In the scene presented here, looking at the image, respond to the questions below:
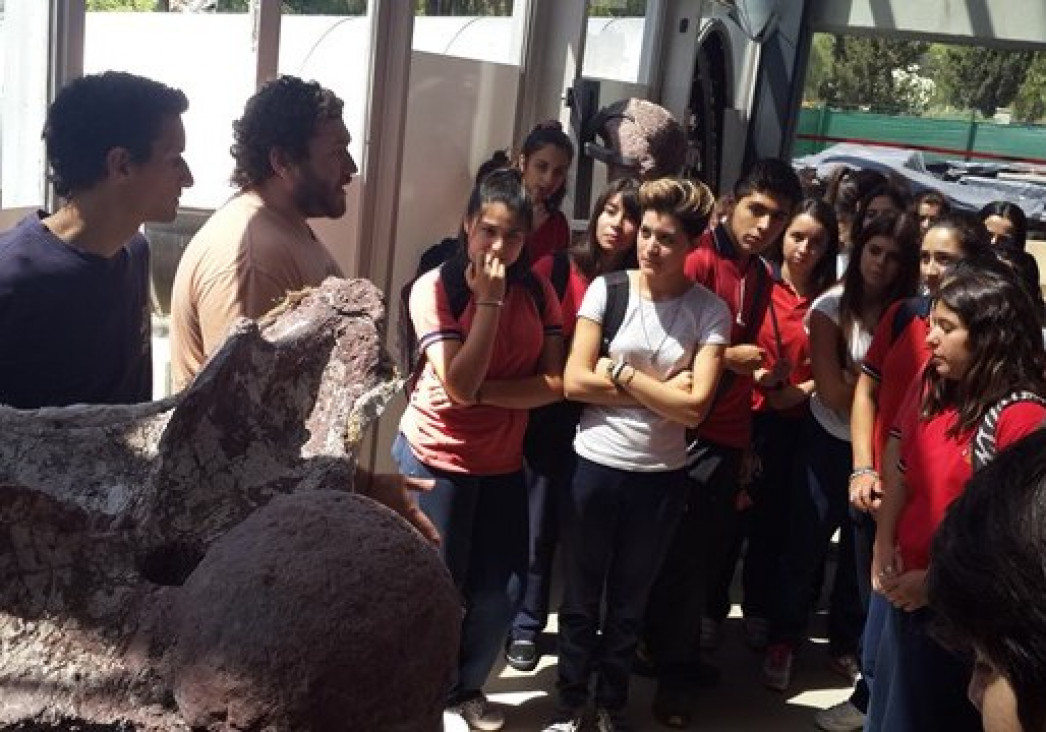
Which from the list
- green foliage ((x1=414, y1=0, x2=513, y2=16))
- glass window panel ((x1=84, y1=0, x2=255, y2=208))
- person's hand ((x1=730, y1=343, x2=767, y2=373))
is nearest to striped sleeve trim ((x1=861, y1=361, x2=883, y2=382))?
person's hand ((x1=730, y1=343, x2=767, y2=373))

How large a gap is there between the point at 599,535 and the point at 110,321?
1837mm

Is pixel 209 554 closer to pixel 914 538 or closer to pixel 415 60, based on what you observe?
pixel 914 538

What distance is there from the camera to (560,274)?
361cm

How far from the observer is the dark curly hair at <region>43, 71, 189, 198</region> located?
6.56 feet

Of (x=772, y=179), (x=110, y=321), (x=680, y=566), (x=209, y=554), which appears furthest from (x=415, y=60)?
(x=209, y=554)

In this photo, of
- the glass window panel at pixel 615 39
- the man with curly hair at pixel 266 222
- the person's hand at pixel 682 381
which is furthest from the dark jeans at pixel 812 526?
the glass window panel at pixel 615 39

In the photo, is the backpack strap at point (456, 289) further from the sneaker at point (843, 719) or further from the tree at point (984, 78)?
the tree at point (984, 78)

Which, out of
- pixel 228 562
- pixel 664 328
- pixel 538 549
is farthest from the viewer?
pixel 538 549

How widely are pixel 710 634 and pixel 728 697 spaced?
0.38 meters

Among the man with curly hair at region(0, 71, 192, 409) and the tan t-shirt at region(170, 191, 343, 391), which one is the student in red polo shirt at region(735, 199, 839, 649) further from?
the man with curly hair at region(0, 71, 192, 409)

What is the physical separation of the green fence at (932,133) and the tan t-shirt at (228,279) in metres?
14.9

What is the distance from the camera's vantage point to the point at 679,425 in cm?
335

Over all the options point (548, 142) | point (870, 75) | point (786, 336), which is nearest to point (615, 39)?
point (548, 142)

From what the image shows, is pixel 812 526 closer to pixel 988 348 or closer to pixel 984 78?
pixel 988 348
